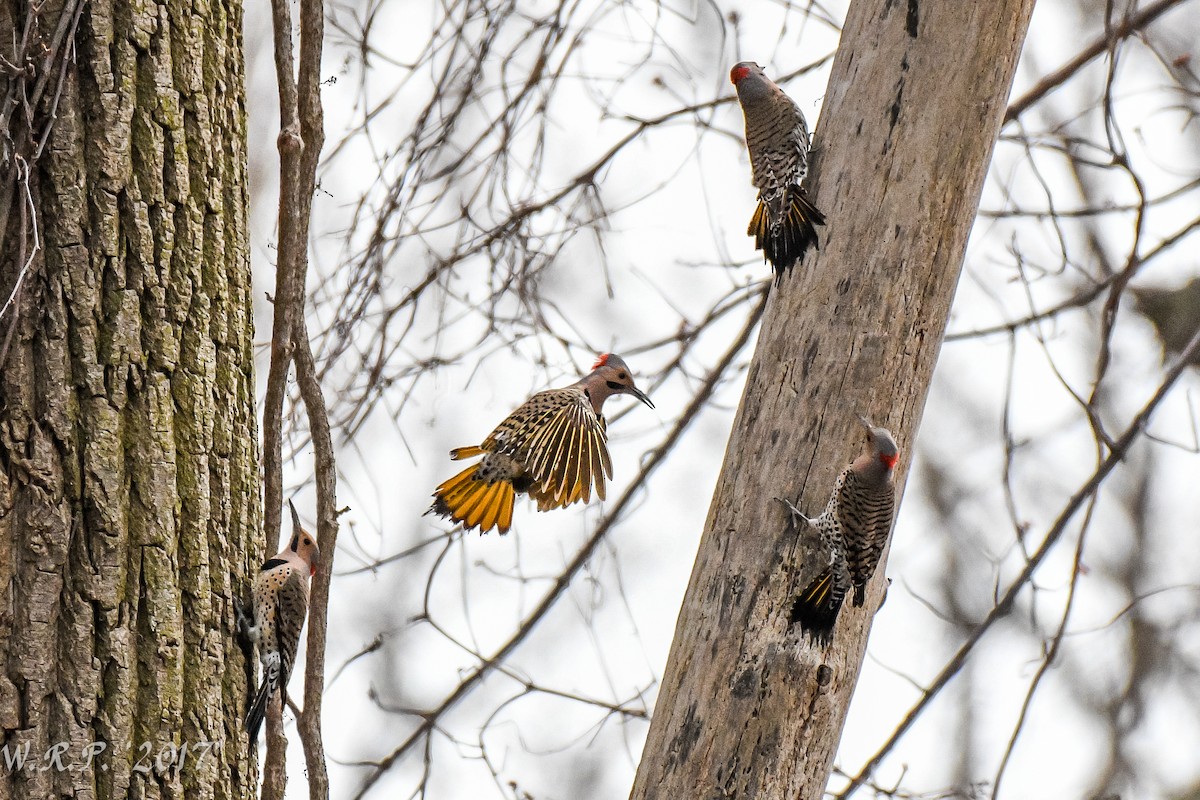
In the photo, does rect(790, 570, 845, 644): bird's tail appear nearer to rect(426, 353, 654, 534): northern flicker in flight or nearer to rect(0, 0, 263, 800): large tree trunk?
rect(426, 353, 654, 534): northern flicker in flight

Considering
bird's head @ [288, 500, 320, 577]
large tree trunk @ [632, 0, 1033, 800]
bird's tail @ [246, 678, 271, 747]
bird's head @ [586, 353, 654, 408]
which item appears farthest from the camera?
Result: bird's head @ [586, 353, 654, 408]

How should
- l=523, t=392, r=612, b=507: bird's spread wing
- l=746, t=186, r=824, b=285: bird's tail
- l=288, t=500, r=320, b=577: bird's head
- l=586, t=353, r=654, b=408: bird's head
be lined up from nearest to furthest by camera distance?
l=288, t=500, r=320, b=577: bird's head, l=746, t=186, r=824, b=285: bird's tail, l=523, t=392, r=612, b=507: bird's spread wing, l=586, t=353, r=654, b=408: bird's head

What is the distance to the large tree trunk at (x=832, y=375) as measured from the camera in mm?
2691

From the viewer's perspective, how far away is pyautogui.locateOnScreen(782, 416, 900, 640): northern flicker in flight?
8.91 ft

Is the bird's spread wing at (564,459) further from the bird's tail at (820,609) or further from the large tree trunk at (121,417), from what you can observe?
the large tree trunk at (121,417)

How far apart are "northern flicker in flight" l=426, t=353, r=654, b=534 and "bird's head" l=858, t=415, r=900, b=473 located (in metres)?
0.69

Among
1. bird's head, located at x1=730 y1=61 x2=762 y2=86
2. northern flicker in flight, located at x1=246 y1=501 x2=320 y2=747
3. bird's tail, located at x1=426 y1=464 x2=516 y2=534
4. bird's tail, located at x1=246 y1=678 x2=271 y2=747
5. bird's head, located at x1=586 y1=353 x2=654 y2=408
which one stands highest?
bird's head, located at x1=730 y1=61 x2=762 y2=86

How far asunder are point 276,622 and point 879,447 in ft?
4.47

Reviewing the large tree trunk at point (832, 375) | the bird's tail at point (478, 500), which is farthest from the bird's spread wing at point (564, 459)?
the large tree trunk at point (832, 375)

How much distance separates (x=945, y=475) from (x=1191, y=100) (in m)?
3.50

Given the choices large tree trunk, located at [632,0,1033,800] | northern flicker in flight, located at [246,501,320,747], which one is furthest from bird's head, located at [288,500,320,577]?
large tree trunk, located at [632,0,1033,800]

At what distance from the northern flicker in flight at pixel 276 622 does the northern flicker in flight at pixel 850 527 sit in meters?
1.08

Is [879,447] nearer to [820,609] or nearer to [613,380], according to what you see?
[820,609]

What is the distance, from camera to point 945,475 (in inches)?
327
